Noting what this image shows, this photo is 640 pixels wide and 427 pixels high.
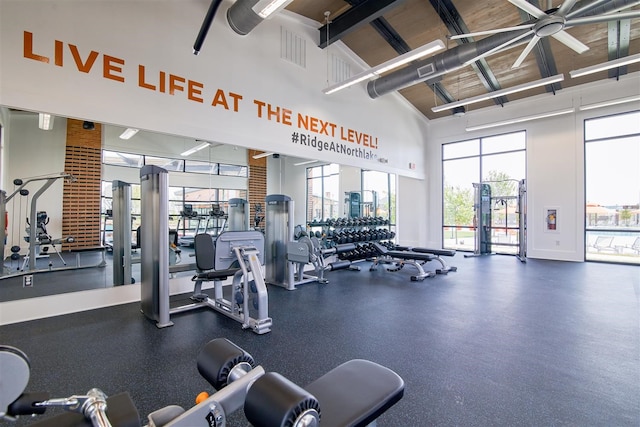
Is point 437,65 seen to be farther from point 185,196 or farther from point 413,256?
point 185,196

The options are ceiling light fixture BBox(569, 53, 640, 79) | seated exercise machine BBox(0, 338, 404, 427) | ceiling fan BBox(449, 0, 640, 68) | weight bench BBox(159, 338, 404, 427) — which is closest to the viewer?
seated exercise machine BBox(0, 338, 404, 427)

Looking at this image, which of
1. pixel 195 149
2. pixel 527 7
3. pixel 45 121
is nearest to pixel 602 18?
pixel 527 7

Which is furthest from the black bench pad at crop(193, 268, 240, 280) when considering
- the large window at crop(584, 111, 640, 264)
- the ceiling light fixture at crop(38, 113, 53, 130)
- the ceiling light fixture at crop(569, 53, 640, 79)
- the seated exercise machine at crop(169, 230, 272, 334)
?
the large window at crop(584, 111, 640, 264)

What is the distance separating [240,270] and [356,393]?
7.97ft

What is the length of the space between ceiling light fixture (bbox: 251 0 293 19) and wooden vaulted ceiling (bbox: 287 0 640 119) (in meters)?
1.79

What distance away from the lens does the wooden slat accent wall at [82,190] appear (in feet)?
12.9

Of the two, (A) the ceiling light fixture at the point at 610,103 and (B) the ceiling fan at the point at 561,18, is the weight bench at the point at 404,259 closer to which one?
(B) the ceiling fan at the point at 561,18

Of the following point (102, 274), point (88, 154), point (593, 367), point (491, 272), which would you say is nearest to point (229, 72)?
point (88, 154)

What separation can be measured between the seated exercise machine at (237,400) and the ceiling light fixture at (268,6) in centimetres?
387

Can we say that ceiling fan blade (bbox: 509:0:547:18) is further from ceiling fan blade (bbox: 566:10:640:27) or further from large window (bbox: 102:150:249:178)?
large window (bbox: 102:150:249:178)

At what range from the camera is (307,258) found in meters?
4.45

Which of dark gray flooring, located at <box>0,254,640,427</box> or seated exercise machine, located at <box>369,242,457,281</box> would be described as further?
seated exercise machine, located at <box>369,242,457,281</box>

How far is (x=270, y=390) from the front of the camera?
2.62ft

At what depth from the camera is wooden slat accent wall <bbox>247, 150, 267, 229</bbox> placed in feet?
17.9
